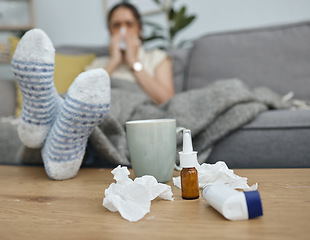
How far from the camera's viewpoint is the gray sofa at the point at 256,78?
32.9 inches

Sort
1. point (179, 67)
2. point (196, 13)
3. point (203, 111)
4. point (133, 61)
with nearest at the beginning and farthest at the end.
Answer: point (203, 111) < point (133, 61) < point (179, 67) < point (196, 13)

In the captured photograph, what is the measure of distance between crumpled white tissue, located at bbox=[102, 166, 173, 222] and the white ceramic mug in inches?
3.9

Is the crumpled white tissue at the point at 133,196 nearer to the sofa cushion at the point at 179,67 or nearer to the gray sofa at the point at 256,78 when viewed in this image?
the gray sofa at the point at 256,78

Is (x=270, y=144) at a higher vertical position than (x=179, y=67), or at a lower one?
lower

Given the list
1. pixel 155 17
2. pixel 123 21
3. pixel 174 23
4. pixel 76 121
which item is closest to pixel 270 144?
pixel 76 121

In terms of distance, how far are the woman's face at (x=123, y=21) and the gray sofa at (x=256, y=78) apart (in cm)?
16

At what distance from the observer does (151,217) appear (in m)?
0.32

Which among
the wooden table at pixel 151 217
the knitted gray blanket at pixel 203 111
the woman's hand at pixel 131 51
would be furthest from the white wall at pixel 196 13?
the wooden table at pixel 151 217

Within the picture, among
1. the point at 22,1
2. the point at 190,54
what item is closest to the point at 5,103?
the point at 190,54

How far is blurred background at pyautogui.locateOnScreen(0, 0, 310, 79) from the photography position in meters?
1.88

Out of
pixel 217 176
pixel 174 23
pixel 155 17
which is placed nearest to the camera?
pixel 217 176

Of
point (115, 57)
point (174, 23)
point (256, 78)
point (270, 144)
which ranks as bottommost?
point (270, 144)

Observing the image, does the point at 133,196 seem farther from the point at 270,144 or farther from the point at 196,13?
the point at 196,13

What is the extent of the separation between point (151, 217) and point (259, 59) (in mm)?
1190
